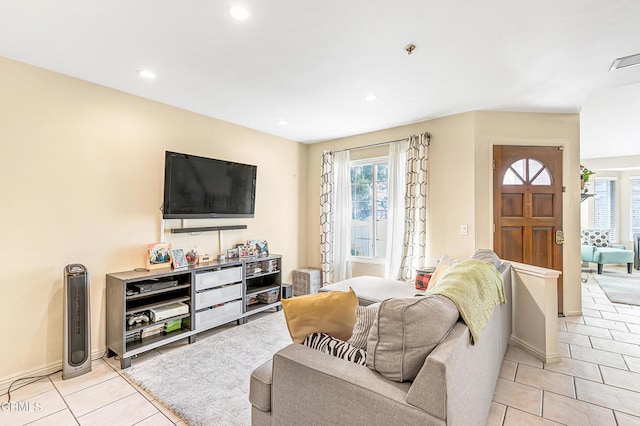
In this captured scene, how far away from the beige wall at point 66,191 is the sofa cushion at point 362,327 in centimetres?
261

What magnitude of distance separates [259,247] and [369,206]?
5.81 feet

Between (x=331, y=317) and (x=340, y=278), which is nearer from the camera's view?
(x=331, y=317)

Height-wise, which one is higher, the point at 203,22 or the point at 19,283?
the point at 203,22

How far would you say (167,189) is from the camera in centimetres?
312

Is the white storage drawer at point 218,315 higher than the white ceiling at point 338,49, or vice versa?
the white ceiling at point 338,49

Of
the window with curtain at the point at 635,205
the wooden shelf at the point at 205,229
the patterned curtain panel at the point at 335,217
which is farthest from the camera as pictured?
the window with curtain at the point at 635,205

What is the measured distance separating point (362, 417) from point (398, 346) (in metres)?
0.29

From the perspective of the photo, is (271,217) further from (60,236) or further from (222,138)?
(60,236)

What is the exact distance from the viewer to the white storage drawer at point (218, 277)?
10.3ft

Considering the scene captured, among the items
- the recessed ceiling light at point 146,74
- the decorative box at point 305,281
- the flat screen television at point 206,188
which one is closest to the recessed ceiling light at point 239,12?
the recessed ceiling light at point 146,74

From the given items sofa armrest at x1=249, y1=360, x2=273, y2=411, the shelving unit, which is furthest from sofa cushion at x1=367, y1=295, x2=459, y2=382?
the shelving unit

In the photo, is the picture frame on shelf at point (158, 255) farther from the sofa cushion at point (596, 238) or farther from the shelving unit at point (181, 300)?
the sofa cushion at point (596, 238)

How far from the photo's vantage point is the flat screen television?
3146 mm

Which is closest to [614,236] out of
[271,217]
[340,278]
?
[340,278]
